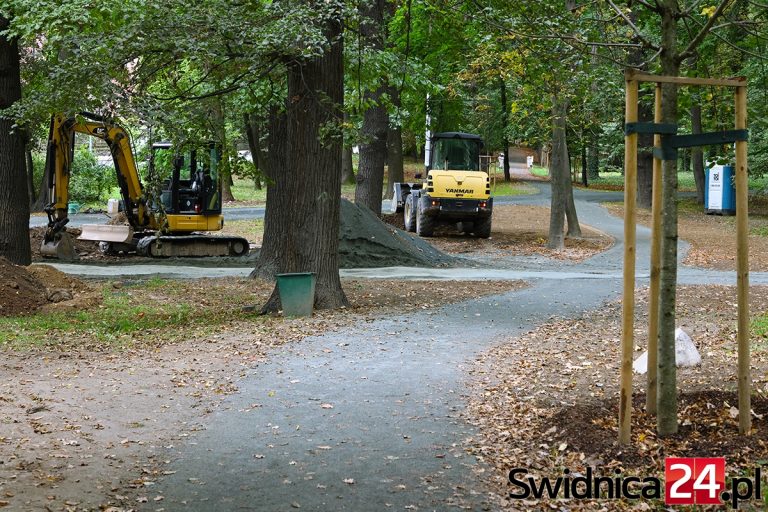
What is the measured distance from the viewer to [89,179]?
44750 mm

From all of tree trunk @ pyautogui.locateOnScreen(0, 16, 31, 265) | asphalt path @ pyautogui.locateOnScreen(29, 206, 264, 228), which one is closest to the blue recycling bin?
asphalt path @ pyautogui.locateOnScreen(29, 206, 264, 228)

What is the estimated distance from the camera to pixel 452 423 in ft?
26.4

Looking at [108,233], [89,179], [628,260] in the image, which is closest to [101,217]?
[89,179]

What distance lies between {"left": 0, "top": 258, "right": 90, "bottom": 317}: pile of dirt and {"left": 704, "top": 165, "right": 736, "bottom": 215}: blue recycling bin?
30370 mm

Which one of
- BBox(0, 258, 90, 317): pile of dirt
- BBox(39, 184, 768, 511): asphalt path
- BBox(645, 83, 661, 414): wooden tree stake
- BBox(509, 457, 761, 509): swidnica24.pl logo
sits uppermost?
BBox(645, 83, 661, 414): wooden tree stake

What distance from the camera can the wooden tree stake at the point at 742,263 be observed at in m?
6.67

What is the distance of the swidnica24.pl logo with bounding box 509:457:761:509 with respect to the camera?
5812 mm

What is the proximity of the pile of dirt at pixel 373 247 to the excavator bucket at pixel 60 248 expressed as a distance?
6705mm

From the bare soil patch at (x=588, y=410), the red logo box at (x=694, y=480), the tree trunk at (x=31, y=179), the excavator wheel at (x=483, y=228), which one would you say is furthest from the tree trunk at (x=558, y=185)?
the tree trunk at (x=31, y=179)

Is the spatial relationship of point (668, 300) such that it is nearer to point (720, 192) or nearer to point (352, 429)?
point (352, 429)

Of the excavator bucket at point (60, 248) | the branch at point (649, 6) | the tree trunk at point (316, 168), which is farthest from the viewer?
the excavator bucket at point (60, 248)

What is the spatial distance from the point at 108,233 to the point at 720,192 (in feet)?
85.7

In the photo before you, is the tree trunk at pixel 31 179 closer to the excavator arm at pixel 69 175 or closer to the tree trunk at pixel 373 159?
the excavator arm at pixel 69 175

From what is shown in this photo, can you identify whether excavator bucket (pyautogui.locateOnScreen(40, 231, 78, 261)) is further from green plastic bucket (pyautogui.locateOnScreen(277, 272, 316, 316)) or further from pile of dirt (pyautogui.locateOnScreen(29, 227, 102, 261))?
green plastic bucket (pyautogui.locateOnScreen(277, 272, 316, 316))
